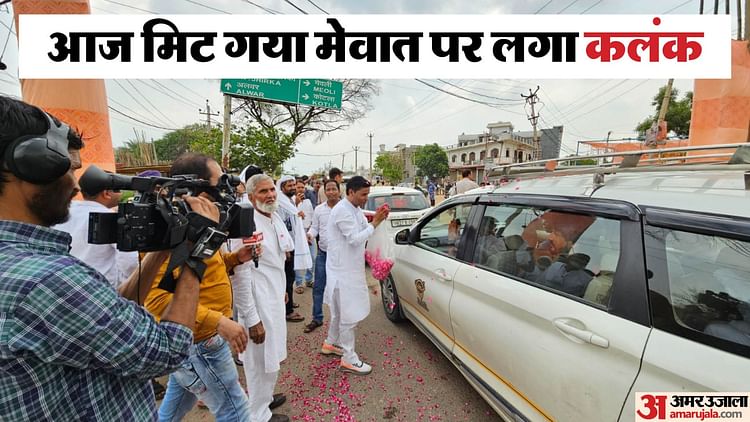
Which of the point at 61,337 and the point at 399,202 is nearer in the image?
the point at 61,337

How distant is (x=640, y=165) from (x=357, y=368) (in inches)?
97.4

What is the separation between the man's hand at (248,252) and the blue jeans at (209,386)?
426mm

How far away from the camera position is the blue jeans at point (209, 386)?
5.37 ft

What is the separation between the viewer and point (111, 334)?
73 centimetres

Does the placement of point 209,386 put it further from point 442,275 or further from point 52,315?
point 442,275

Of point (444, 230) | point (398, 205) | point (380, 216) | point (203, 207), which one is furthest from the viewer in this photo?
point (398, 205)

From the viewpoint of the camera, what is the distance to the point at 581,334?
4.55 ft

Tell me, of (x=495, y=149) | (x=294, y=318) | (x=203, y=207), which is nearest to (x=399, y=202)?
(x=294, y=318)

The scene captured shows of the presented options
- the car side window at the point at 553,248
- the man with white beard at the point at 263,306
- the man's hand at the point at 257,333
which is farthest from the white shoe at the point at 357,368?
the car side window at the point at 553,248

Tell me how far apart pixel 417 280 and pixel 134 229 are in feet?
7.83

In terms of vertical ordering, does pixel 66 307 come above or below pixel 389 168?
below

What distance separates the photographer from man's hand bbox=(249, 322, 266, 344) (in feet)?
6.29

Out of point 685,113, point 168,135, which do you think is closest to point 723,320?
point 685,113

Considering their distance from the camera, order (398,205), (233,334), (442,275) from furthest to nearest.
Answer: (398,205) → (442,275) → (233,334)
